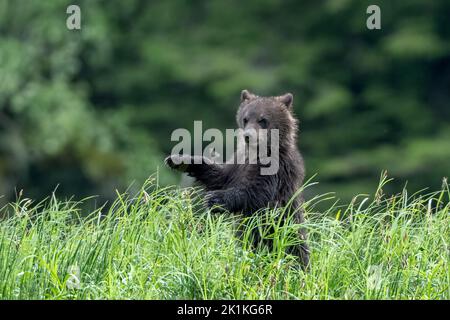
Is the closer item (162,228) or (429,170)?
(162,228)

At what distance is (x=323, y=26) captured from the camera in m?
19.9

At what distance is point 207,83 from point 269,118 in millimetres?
12543

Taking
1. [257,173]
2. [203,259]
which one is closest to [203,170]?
[257,173]

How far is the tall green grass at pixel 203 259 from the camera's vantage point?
493 cm

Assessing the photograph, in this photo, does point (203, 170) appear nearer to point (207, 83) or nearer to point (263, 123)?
point (263, 123)

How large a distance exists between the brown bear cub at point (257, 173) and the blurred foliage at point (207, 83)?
9.05 meters

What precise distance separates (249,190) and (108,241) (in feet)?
3.84

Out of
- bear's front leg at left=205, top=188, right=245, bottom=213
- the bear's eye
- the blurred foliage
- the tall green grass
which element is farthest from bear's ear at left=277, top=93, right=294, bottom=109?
the blurred foliage

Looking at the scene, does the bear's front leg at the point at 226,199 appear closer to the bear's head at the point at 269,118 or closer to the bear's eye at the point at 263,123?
the bear's head at the point at 269,118

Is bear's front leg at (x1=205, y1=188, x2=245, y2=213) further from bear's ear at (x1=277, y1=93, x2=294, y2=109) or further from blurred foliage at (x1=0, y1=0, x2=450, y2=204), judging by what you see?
blurred foliage at (x1=0, y1=0, x2=450, y2=204)

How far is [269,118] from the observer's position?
Result: 667cm
